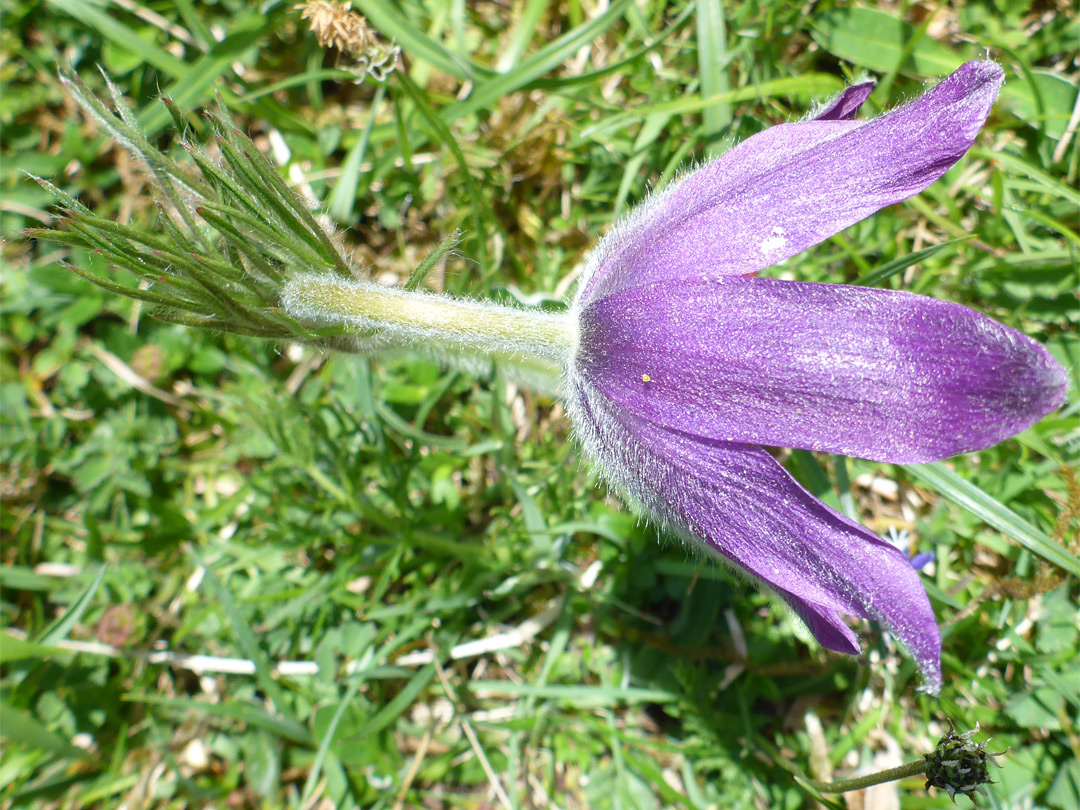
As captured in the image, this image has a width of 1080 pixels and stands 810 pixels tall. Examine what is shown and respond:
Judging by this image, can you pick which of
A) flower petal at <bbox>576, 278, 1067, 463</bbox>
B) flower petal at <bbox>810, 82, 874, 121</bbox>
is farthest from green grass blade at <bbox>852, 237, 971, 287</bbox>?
flower petal at <bbox>576, 278, 1067, 463</bbox>

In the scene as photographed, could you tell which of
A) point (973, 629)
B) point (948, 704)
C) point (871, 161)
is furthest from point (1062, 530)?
point (871, 161)

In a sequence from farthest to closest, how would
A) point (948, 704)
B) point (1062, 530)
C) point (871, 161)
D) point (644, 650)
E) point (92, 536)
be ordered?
point (92, 536) < point (644, 650) < point (948, 704) < point (1062, 530) < point (871, 161)

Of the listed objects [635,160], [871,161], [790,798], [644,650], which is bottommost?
[790,798]

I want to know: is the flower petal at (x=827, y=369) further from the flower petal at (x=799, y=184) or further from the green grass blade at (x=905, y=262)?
the green grass blade at (x=905, y=262)

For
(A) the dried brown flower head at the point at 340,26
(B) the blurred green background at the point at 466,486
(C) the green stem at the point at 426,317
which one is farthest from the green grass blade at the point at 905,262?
(A) the dried brown flower head at the point at 340,26

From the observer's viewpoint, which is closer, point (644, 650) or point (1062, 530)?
point (1062, 530)

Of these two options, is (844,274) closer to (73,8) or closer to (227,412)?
(227,412)
